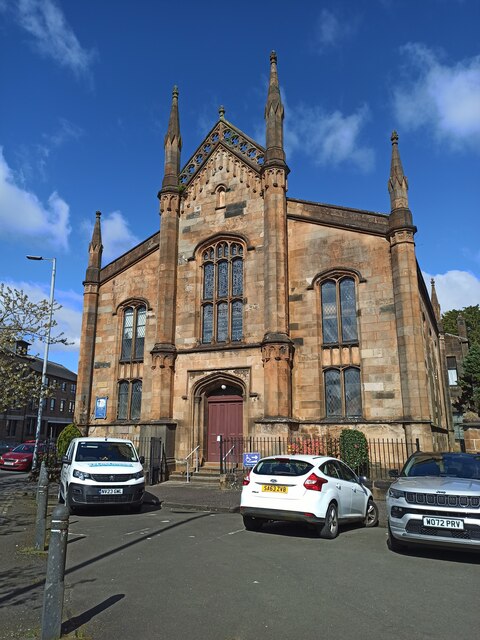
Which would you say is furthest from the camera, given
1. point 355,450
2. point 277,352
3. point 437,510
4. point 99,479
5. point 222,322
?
point 222,322

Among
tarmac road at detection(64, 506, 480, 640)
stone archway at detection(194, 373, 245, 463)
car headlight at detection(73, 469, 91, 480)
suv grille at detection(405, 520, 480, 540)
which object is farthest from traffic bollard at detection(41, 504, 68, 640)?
stone archway at detection(194, 373, 245, 463)

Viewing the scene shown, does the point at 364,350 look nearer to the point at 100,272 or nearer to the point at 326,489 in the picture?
the point at 326,489

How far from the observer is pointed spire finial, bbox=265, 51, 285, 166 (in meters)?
20.4

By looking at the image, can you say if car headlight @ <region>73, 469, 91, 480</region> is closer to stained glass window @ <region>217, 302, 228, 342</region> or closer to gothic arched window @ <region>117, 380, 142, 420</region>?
stained glass window @ <region>217, 302, 228, 342</region>

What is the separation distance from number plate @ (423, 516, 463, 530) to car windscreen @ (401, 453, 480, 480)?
1.10 metres

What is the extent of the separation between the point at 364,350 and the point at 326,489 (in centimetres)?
977

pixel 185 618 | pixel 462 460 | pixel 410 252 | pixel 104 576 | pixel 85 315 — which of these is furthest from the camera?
pixel 85 315

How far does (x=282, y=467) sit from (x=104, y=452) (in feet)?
17.7

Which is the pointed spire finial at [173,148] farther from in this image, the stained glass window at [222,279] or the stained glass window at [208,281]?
the stained glass window at [222,279]

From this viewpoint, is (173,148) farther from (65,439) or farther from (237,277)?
(65,439)

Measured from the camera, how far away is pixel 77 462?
11648mm

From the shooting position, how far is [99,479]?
11086 millimetres

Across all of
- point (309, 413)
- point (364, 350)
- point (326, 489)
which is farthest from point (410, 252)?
point (326, 489)

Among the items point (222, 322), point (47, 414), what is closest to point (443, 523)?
point (222, 322)
